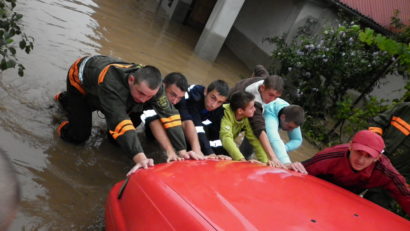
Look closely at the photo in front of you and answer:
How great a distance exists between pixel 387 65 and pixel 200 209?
7173 millimetres

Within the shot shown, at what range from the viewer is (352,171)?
2805mm

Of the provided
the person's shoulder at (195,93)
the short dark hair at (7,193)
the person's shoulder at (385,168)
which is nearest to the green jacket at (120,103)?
the person's shoulder at (195,93)

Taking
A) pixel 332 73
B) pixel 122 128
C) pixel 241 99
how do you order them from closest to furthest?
pixel 122 128 → pixel 241 99 → pixel 332 73

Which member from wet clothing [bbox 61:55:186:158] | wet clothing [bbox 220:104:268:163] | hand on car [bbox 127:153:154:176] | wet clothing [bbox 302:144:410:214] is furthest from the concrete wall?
hand on car [bbox 127:153:154:176]

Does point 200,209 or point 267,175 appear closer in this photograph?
point 200,209

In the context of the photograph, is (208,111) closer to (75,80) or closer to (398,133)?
(75,80)

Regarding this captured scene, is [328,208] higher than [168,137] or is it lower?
higher

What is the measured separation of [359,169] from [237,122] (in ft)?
4.41

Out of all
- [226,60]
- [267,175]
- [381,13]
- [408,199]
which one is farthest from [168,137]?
[381,13]

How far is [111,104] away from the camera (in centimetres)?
275

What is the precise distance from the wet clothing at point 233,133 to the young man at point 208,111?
135 mm

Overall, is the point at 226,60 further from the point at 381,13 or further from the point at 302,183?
the point at 302,183

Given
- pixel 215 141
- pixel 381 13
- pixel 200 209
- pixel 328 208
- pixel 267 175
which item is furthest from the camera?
pixel 381 13

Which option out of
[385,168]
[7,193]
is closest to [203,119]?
[385,168]
